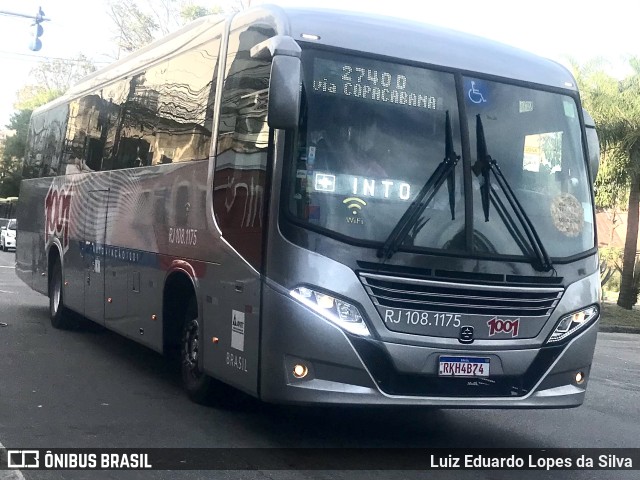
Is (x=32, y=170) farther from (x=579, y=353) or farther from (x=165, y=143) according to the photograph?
(x=579, y=353)

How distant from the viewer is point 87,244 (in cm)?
1279

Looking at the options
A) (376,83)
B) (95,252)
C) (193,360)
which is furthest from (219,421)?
(95,252)

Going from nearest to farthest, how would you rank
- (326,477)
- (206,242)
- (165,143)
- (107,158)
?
(326,477) → (206,242) → (165,143) → (107,158)

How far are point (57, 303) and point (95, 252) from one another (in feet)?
8.29

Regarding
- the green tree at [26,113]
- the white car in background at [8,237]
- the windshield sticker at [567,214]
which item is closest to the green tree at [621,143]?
the windshield sticker at [567,214]

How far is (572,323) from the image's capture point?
7738 mm

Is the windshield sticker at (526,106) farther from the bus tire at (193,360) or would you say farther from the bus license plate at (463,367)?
the bus tire at (193,360)

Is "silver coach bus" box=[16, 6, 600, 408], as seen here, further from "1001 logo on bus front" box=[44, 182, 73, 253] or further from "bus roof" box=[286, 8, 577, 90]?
"1001 logo on bus front" box=[44, 182, 73, 253]

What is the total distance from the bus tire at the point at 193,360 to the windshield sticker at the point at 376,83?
8.23 feet

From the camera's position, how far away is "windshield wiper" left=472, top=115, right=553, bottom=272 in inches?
295

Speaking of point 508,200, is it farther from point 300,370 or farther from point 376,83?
point 300,370

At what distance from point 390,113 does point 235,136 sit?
1346 mm

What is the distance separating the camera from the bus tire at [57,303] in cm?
1437

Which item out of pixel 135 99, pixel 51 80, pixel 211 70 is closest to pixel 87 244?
pixel 135 99
